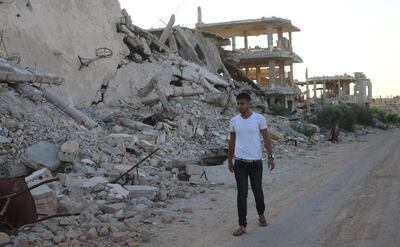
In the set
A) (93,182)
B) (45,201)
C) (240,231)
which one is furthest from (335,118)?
(45,201)

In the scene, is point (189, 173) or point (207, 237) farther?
point (189, 173)

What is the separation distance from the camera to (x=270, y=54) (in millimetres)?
41812

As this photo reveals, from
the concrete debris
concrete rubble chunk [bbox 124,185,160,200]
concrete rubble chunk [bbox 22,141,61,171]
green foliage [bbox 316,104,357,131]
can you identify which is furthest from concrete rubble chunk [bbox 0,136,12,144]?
green foliage [bbox 316,104,357,131]

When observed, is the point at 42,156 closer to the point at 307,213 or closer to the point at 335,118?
the point at 307,213

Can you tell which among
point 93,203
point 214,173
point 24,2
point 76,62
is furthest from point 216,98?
point 93,203

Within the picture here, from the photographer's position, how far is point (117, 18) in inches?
910

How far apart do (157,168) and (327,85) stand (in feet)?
176

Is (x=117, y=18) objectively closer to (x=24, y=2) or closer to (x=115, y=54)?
(x=115, y=54)

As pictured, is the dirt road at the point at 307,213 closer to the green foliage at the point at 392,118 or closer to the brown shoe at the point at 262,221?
the brown shoe at the point at 262,221

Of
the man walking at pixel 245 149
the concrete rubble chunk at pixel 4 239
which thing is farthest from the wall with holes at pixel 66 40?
the man walking at pixel 245 149

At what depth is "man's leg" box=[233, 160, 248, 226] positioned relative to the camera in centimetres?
608

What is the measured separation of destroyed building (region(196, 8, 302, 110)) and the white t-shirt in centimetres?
3413

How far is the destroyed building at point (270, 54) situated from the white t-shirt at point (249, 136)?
34.1 m

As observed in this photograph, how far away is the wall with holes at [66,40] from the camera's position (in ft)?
54.6
